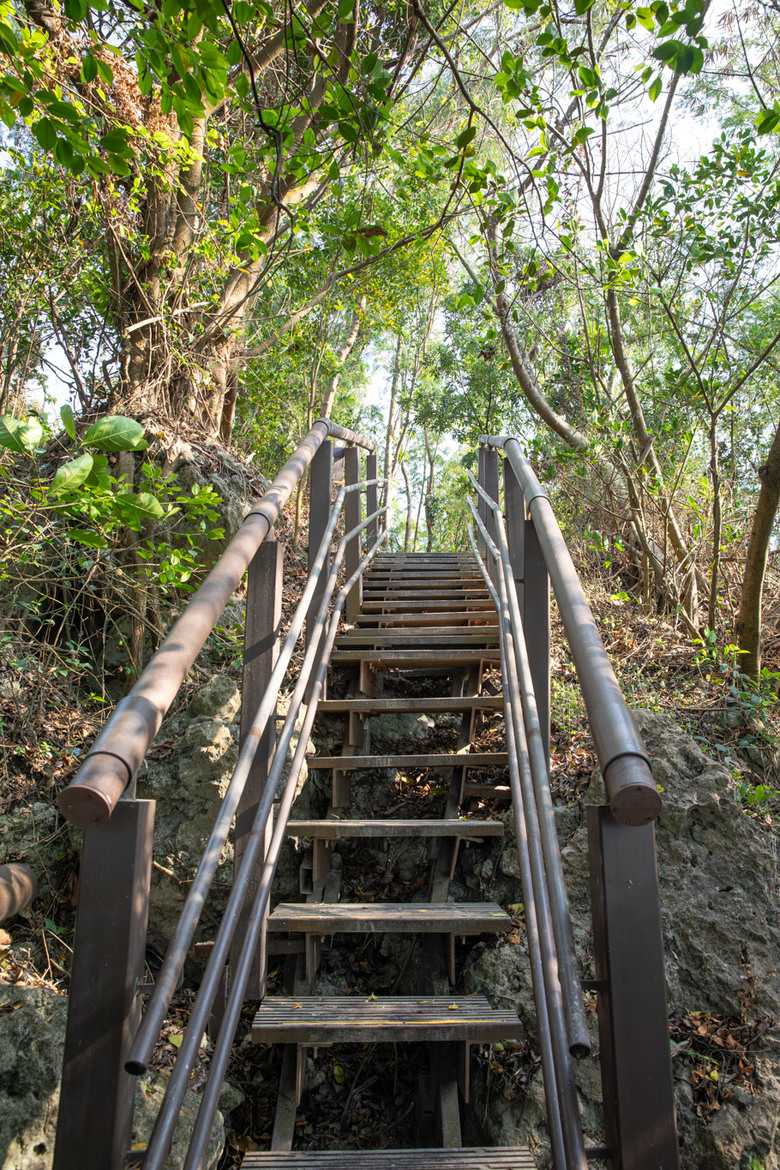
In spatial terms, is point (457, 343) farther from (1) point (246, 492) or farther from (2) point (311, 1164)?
(2) point (311, 1164)

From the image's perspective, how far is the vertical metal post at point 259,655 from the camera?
223 cm

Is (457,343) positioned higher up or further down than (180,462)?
higher up

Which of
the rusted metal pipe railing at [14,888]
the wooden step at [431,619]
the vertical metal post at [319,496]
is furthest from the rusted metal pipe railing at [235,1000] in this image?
the wooden step at [431,619]

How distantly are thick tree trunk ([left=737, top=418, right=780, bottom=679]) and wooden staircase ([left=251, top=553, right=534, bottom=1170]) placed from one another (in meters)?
1.62

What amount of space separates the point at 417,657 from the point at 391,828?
1.25 m

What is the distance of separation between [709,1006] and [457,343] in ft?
44.8

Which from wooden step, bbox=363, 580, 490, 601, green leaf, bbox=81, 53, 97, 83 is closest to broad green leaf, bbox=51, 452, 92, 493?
green leaf, bbox=81, 53, 97, 83

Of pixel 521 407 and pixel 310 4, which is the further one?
pixel 521 407

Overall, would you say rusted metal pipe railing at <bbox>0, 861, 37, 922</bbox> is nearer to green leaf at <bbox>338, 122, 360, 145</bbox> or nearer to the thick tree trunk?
green leaf at <bbox>338, 122, 360, 145</bbox>

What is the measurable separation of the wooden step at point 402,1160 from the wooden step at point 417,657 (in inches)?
87.3

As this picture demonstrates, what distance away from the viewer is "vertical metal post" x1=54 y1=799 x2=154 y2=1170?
120 cm

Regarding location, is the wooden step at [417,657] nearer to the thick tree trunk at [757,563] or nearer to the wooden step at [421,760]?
the wooden step at [421,760]

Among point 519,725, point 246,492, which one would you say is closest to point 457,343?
point 246,492

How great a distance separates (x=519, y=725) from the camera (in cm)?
234
